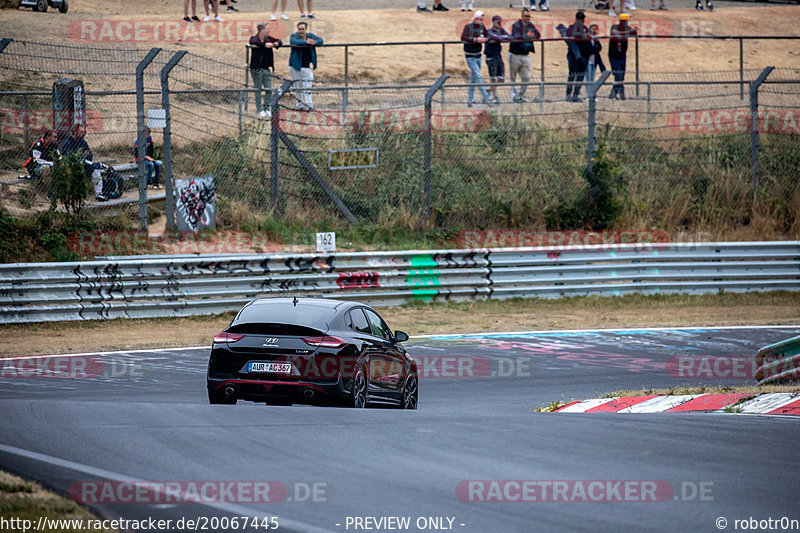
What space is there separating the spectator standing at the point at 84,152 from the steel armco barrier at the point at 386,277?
347 cm

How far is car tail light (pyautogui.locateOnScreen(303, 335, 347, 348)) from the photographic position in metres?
10.0

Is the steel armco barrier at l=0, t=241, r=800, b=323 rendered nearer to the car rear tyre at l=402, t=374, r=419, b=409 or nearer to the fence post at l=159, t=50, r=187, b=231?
the fence post at l=159, t=50, r=187, b=231

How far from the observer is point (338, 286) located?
61.4 feet

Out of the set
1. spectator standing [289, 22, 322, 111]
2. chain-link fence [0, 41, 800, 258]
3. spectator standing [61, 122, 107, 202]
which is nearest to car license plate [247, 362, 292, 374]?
chain-link fence [0, 41, 800, 258]

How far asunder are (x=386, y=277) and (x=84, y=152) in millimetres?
6576

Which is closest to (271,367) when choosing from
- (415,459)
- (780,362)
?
(415,459)

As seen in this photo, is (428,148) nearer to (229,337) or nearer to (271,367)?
(229,337)

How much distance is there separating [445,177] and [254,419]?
53.0ft

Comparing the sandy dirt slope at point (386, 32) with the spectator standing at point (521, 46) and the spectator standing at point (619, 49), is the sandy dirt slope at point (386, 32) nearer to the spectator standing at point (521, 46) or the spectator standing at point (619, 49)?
the spectator standing at point (619, 49)

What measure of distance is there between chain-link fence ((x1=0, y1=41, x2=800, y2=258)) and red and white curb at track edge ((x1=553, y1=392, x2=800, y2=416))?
11.1m

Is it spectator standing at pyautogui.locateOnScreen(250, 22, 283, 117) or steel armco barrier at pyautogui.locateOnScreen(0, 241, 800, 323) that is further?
spectator standing at pyautogui.locateOnScreen(250, 22, 283, 117)

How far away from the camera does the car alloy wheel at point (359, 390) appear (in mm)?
10242

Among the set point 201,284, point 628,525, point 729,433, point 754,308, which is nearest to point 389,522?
point 628,525

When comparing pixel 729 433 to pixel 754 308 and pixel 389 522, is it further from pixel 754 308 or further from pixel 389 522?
pixel 754 308
